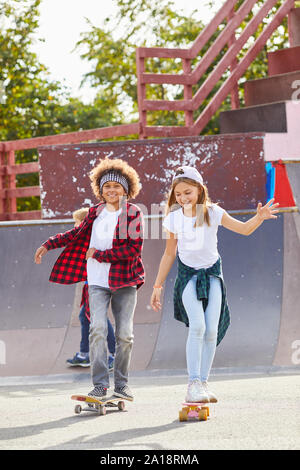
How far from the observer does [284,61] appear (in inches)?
491

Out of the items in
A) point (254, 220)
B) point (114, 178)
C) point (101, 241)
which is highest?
point (114, 178)

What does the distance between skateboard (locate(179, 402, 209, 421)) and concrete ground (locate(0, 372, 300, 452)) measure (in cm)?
4

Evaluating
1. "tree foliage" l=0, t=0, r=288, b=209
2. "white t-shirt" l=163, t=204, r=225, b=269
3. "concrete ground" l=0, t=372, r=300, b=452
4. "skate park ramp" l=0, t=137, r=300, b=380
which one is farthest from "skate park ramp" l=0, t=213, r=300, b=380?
"tree foliage" l=0, t=0, r=288, b=209

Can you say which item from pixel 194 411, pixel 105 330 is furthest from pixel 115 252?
pixel 194 411

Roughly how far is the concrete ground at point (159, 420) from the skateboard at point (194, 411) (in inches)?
1.7

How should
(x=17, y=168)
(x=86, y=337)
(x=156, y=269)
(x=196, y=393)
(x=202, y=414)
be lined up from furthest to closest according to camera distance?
(x=17, y=168) → (x=156, y=269) → (x=86, y=337) → (x=196, y=393) → (x=202, y=414)

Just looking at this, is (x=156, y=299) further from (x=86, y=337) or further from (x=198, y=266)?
(x=86, y=337)

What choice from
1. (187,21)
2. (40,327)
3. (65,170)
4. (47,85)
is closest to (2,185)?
(65,170)

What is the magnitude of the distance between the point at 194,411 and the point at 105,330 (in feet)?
2.95

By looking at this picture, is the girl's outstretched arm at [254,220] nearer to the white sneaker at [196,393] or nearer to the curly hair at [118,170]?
A: the curly hair at [118,170]

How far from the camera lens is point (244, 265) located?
8.74 metres

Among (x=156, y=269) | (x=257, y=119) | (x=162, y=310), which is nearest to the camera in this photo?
(x=162, y=310)

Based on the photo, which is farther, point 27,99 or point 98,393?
point 27,99

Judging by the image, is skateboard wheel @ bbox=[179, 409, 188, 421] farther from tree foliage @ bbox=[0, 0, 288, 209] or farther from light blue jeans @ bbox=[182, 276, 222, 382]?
tree foliage @ bbox=[0, 0, 288, 209]
